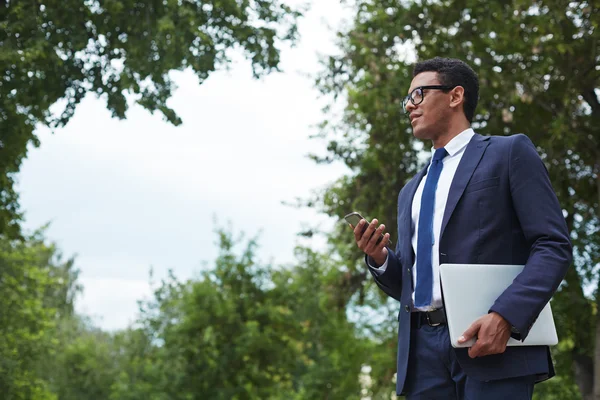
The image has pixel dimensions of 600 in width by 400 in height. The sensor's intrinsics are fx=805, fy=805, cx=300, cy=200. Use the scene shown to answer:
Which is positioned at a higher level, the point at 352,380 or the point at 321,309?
the point at 321,309

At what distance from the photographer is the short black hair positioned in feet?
11.2

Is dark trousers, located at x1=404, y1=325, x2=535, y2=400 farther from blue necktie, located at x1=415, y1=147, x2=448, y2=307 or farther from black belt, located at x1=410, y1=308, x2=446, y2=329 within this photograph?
blue necktie, located at x1=415, y1=147, x2=448, y2=307

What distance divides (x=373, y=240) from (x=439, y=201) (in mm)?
308

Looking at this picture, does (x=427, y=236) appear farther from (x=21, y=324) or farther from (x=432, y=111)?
(x=21, y=324)

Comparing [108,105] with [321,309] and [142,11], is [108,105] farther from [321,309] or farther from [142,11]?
[321,309]

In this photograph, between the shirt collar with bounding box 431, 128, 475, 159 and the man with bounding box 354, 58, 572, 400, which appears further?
the shirt collar with bounding box 431, 128, 475, 159

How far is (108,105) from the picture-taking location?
1177cm

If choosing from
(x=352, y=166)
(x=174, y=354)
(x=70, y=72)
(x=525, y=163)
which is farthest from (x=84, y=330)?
(x=525, y=163)

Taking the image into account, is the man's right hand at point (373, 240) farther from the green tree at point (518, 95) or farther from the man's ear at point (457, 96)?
the green tree at point (518, 95)

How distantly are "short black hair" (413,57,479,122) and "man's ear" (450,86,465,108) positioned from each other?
0.07ft

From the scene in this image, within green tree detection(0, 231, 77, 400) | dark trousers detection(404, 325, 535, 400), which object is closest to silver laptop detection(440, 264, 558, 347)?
dark trousers detection(404, 325, 535, 400)

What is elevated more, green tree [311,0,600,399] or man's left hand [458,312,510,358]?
green tree [311,0,600,399]

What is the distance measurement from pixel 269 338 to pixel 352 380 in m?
3.15

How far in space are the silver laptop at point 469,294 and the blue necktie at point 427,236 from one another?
218mm
